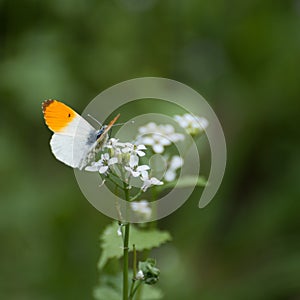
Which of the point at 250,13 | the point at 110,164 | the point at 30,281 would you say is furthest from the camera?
the point at 250,13

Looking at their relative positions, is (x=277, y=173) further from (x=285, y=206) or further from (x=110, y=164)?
(x=110, y=164)

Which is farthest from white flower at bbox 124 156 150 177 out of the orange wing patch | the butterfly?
the orange wing patch

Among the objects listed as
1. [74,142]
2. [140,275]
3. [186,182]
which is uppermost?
[186,182]

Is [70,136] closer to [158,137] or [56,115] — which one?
[56,115]

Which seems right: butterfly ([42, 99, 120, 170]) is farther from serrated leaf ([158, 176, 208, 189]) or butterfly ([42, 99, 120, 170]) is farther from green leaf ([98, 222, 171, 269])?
serrated leaf ([158, 176, 208, 189])

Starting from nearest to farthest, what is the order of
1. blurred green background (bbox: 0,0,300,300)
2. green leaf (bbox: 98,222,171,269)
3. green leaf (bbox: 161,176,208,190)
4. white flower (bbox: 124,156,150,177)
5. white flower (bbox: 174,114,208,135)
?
white flower (bbox: 124,156,150,177) → green leaf (bbox: 98,222,171,269) → green leaf (bbox: 161,176,208,190) → white flower (bbox: 174,114,208,135) → blurred green background (bbox: 0,0,300,300)

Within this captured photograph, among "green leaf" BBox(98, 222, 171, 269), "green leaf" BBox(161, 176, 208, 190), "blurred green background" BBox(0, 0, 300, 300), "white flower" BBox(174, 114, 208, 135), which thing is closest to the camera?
"green leaf" BBox(98, 222, 171, 269)

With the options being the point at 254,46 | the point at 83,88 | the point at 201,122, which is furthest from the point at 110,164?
the point at 254,46

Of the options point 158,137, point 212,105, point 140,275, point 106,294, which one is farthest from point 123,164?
point 212,105
